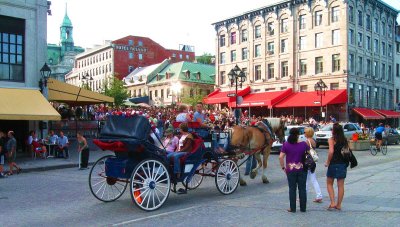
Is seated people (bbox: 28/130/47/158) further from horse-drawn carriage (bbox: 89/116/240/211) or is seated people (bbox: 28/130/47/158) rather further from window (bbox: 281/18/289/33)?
window (bbox: 281/18/289/33)

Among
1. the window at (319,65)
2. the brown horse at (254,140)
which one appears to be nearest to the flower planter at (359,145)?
the brown horse at (254,140)

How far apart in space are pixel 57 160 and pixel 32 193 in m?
8.03

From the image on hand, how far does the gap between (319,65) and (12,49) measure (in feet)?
119

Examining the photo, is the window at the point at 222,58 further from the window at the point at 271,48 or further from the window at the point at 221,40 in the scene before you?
the window at the point at 271,48

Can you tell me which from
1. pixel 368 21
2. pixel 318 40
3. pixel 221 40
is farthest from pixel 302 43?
pixel 221 40

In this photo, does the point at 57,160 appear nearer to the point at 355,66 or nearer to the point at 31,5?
the point at 31,5

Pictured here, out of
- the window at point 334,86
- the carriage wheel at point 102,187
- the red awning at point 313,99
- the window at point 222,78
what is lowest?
the carriage wheel at point 102,187

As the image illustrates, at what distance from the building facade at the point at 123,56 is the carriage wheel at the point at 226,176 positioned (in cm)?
6828

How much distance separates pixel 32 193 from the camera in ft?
34.6

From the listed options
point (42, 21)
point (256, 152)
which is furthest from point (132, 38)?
point (256, 152)

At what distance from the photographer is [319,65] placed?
4741 centimetres

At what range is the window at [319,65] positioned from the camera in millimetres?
47125

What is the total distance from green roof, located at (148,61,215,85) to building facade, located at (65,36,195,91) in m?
8.02

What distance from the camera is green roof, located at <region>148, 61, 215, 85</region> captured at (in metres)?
70.4
